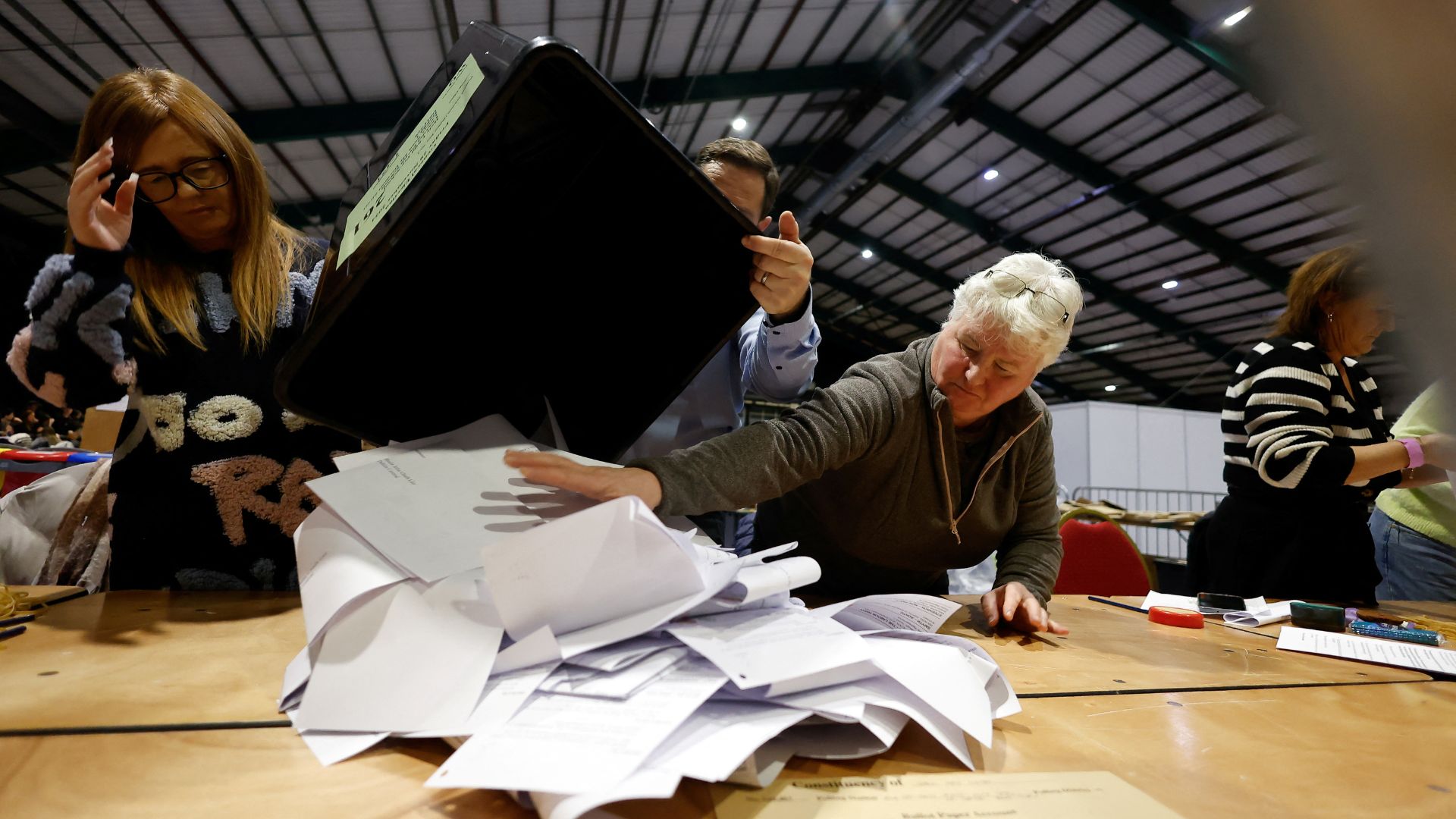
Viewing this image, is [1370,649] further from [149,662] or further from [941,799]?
[149,662]

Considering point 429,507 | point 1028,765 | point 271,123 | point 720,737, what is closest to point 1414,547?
point 1028,765

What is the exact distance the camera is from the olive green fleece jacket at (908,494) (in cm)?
111

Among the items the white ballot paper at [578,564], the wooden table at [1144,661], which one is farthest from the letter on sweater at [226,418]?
the wooden table at [1144,661]

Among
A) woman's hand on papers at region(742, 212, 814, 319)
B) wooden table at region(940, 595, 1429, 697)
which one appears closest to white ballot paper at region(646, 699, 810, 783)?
wooden table at region(940, 595, 1429, 697)

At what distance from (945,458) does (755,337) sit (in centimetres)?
37

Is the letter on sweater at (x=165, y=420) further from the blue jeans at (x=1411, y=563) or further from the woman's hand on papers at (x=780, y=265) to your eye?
the blue jeans at (x=1411, y=563)

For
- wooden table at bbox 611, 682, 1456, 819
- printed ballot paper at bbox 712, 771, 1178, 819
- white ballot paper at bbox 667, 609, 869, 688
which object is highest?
white ballot paper at bbox 667, 609, 869, 688

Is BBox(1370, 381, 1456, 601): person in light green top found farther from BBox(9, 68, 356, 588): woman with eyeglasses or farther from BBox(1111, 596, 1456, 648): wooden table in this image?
BBox(9, 68, 356, 588): woman with eyeglasses

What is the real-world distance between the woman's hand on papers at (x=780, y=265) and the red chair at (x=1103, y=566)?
1.46 meters

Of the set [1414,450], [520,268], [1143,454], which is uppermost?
[1143,454]

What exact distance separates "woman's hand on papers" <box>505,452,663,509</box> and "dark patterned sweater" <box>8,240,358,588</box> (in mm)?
444

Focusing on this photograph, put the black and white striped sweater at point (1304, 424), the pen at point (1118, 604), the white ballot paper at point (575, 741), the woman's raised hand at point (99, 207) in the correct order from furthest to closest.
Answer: the black and white striped sweater at point (1304, 424) < the pen at point (1118, 604) < the woman's raised hand at point (99, 207) < the white ballot paper at point (575, 741)

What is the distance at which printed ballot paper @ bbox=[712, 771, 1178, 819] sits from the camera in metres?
0.43

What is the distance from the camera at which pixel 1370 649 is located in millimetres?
1066
